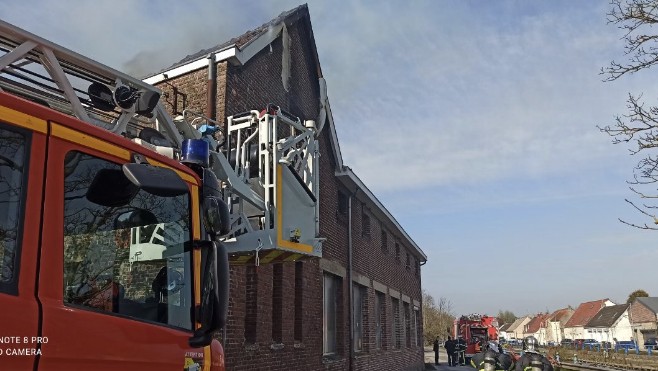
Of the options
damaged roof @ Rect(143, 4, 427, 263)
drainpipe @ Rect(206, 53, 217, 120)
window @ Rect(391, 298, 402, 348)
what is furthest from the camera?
window @ Rect(391, 298, 402, 348)

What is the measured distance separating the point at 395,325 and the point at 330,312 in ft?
23.3

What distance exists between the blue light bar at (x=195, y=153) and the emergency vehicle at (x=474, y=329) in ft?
89.1

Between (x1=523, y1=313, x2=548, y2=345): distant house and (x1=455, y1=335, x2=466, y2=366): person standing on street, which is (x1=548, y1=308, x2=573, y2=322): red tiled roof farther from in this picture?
(x1=455, y1=335, x2=466, y2=366): person standing on street

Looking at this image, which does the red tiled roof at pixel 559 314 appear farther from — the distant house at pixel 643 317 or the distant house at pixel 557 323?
the distant house at pixel 643 317

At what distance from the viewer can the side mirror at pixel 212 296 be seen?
10.3 ft

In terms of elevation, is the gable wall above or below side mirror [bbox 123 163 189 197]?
below

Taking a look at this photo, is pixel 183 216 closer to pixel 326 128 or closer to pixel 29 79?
pixel 29 79

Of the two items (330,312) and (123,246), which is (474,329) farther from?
(123,246)

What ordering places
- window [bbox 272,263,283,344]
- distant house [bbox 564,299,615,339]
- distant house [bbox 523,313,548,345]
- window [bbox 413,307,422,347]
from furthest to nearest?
distant house [bbox 523,313,548,345] < distant house [bbox 564,299,615,339] < window [bbox 413,307,422,347] < window [bbox 272,263,283,344]

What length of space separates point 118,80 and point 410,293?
1953cm

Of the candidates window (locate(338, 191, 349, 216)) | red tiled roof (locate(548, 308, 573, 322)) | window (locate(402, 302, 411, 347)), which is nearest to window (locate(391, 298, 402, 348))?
window (locate(402, 302, 411, 347))

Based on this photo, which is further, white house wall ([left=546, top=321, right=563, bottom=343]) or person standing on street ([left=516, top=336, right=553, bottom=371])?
white house wall ([left=546, top=321, right=563, bottom=343])

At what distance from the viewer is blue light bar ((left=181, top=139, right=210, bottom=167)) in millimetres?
3723

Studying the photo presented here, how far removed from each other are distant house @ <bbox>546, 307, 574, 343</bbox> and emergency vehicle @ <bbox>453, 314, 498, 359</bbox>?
83.4 m
